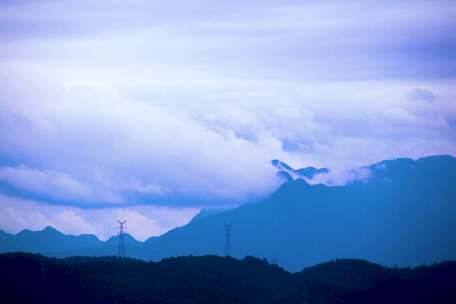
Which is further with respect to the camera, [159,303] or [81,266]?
[81,266]

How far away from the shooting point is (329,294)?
192 m

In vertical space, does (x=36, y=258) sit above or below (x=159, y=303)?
above

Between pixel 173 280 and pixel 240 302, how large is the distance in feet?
60.8

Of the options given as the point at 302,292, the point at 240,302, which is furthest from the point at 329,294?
the point at 240,302

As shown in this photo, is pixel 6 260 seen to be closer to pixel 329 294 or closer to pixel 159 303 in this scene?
pixel 159 303

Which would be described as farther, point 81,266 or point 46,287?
point 81,266

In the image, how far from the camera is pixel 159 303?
6929 inches

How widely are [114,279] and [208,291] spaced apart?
2005 cm

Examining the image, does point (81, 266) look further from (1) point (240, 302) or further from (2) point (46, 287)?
(1) point (240, 302)

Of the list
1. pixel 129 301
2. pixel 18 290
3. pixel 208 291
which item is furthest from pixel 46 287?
pixel 208 291

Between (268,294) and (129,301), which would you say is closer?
(129,301)

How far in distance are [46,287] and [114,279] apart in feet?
51.2

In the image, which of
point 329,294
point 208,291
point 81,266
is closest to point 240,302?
point 208,291

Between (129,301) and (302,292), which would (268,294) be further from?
(129,301)
